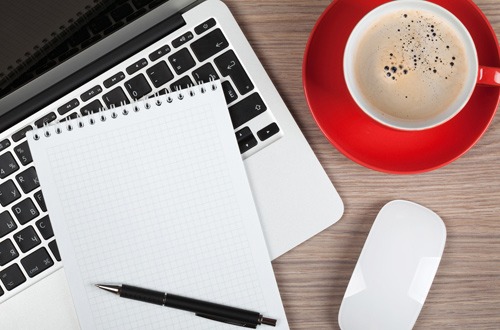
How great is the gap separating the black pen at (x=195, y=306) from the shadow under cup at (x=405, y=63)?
27 cm

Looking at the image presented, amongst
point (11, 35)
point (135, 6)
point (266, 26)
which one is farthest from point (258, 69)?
point (11, 35)

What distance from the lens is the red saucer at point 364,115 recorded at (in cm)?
64

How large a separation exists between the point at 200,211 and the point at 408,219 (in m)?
0.24

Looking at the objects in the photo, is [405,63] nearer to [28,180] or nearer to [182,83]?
[182,83]

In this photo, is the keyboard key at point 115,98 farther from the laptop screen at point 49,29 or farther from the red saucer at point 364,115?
the red saucer at point 364,115

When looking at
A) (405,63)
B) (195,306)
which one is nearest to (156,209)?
(195,306)

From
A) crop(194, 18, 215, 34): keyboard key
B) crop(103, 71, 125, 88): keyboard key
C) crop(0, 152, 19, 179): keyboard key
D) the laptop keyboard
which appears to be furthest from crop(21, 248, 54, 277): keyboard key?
crop(194, 18, 215, 34): keyboard key

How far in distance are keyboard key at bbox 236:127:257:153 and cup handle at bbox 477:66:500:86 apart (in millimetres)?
258

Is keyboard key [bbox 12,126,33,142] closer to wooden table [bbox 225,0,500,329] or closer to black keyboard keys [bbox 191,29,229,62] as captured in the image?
black keyboard keys [bbox 191,29,229,62]

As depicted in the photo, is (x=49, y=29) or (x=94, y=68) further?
(x=94, y=68)

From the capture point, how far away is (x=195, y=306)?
660 millimetres

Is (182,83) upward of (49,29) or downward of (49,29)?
downward

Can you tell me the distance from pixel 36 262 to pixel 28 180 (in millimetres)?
98

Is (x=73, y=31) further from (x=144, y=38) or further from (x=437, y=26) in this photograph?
(x=437, y=26)
